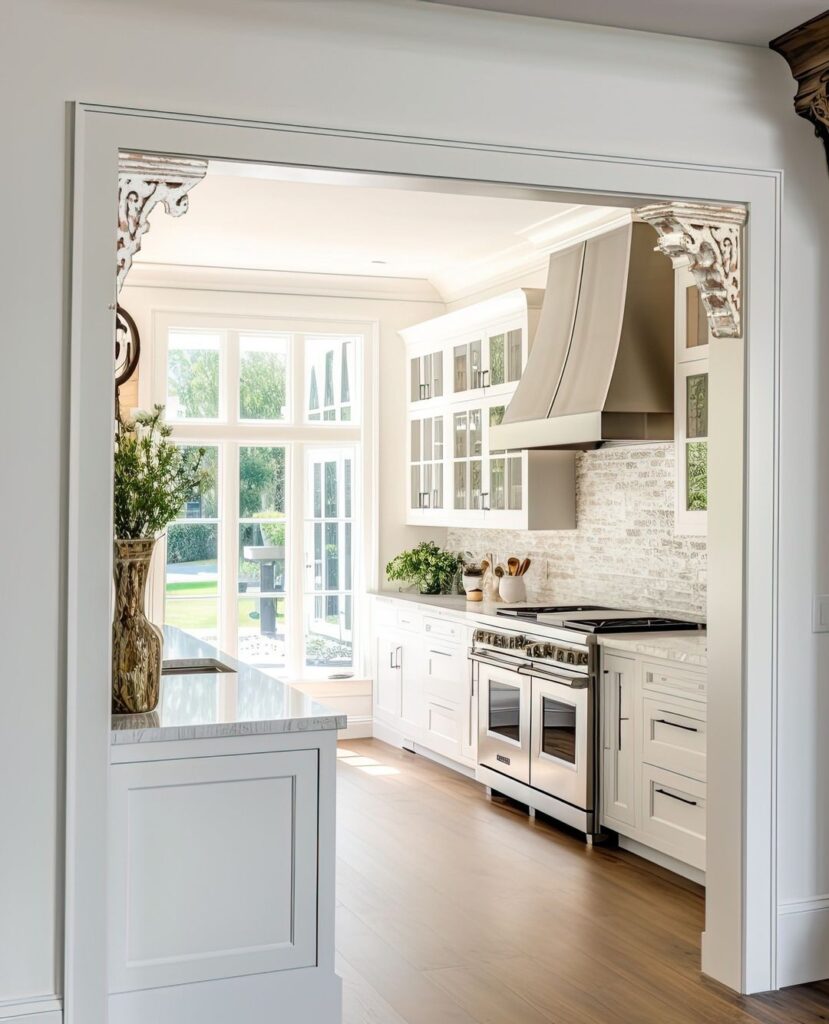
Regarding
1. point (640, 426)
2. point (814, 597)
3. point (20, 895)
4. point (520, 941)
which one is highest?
point (640, 426)

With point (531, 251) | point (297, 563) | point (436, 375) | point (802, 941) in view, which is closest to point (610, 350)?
point (531, 251)

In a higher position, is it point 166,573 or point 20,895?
point 166,573

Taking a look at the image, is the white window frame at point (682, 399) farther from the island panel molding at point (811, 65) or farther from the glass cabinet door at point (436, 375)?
the glass cabinet door at point (436, 375)

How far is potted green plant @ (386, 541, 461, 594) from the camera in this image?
25.3 feet

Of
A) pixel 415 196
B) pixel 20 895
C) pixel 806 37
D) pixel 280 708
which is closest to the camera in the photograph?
pixel 20 895

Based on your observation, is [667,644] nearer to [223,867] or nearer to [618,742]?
[618,742]

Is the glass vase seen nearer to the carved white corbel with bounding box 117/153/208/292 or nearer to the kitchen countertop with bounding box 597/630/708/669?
the carved white corbel with bounding box 117/153/208/292

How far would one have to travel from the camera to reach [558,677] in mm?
5422

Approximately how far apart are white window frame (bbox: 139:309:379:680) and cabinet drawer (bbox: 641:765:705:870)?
3468 mm

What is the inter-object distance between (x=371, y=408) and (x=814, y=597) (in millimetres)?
4717

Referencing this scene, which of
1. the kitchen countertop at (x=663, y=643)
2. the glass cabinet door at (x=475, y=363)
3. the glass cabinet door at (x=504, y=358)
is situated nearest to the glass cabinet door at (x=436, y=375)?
the glass cabinet door at (x=475, y=363)

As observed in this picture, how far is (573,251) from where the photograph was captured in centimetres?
601

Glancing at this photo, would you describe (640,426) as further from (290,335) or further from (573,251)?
(290,335)

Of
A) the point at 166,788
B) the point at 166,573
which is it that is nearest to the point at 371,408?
the point at 166,573
